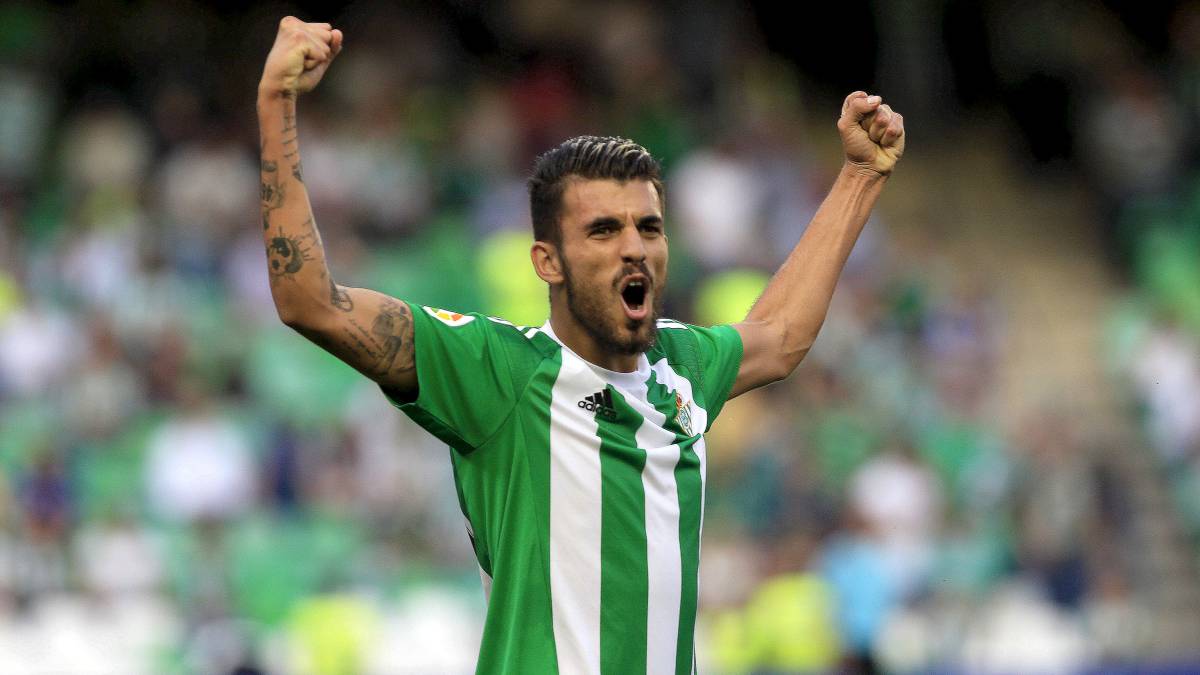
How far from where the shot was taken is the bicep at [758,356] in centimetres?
472

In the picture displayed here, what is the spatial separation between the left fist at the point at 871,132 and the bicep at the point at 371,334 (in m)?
1.47

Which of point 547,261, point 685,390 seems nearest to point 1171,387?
point 685,390

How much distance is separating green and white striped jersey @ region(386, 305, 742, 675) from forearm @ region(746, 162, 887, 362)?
755mm

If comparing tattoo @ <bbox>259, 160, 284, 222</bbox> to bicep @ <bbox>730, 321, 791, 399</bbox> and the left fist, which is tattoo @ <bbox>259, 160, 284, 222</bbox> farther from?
the left fist

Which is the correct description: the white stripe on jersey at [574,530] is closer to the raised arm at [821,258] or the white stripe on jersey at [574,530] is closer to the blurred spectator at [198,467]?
the raised arm at [821,258]

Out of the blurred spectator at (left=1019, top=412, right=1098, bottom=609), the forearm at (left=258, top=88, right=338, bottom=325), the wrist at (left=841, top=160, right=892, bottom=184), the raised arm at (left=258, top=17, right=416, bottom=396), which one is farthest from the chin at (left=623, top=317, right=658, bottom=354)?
the blurred spectator at (left=1019, top=412, right=1098, bottom=609)

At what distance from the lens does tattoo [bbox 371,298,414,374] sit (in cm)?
388

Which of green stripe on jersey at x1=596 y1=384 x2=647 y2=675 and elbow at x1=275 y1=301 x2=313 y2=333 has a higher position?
elbow at x1=275 y1=301 x2=313 y2=333

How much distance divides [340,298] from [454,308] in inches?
320

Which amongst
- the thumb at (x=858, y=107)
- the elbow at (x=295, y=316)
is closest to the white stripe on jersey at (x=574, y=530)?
the elbow at (x=295, y=316)

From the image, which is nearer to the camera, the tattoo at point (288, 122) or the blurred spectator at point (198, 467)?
the tattoo at point (288, 122)

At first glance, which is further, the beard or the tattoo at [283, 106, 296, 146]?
the beard

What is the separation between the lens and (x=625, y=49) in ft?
47.0

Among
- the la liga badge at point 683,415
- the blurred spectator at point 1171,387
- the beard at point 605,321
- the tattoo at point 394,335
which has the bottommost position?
the tattoo at point 394,335
